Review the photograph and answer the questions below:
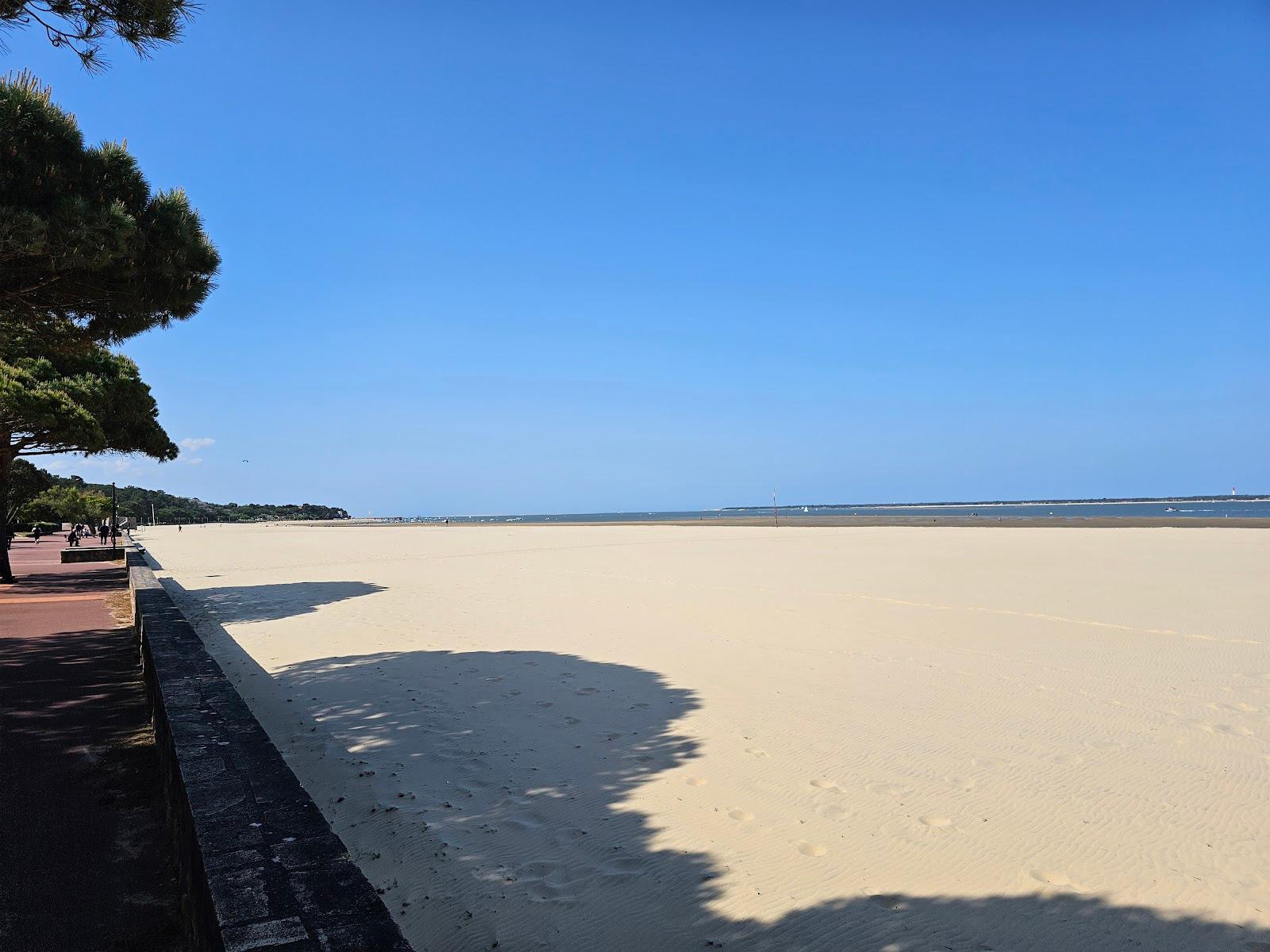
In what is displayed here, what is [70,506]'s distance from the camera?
51.2 metres

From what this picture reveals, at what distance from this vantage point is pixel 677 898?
3029 mm

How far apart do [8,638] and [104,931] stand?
8.31m

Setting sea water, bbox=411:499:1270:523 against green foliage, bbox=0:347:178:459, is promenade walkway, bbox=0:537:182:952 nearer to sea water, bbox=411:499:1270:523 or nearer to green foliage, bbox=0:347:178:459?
green foliage, bbox=0:347:178:459

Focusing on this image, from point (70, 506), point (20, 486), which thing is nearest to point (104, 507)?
point (70, 506)

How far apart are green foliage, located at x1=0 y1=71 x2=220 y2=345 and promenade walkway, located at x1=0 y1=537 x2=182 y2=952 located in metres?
3.22

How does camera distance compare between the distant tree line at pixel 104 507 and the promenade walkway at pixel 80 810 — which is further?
the distant tree line at pixel 104 507

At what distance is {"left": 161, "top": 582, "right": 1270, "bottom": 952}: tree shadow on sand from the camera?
276cm

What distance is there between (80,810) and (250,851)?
7.53ft

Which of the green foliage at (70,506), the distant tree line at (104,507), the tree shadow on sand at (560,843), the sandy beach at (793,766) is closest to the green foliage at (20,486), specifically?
the distant tree line at (104,507)

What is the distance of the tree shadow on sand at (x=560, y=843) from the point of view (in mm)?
2760

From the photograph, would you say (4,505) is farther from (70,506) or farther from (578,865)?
(70,506)

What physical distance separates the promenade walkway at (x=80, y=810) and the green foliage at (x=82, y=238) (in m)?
3.22

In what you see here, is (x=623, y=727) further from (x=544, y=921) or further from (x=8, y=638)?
(x=8, y=638)

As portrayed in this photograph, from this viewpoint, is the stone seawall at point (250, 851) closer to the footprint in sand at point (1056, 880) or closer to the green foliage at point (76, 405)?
the footprint in sand at point (1056, 880)
